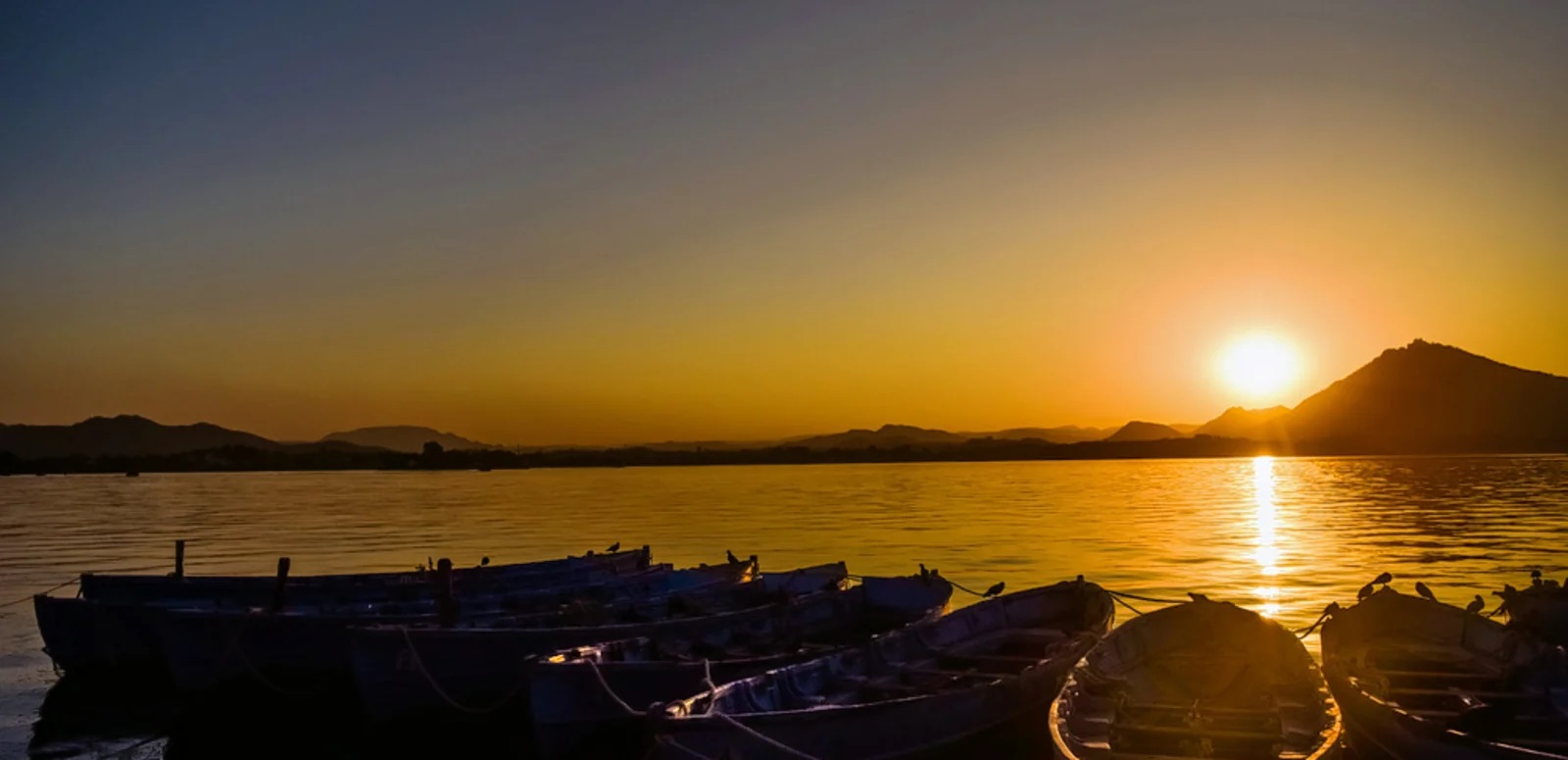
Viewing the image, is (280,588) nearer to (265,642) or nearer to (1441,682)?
(265,642)

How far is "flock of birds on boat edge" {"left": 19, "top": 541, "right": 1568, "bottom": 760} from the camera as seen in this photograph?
12.9m

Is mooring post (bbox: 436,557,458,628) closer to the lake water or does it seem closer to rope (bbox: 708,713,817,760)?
the lake water

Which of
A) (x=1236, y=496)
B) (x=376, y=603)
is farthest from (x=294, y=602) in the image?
(x=1236, y=496)

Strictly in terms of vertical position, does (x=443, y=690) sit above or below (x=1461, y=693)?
below

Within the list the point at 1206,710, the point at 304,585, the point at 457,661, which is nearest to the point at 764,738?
the point at 1206,710

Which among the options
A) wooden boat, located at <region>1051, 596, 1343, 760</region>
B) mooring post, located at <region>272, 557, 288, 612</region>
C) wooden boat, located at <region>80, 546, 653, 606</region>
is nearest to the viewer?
wooden boat, located at <region>1051, 596, 1343, 760</region>

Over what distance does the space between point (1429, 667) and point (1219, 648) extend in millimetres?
2956

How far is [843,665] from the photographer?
16.5 meters

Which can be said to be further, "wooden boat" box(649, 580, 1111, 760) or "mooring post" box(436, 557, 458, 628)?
"mooring post" box(436, 557, 458, 628)

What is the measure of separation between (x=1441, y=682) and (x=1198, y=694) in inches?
135

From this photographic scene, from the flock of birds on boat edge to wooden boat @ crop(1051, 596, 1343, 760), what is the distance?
4cm

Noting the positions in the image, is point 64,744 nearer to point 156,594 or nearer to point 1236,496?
point 156,594


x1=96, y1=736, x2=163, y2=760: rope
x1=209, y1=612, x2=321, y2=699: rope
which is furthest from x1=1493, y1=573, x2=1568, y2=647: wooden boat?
x1=96, y1=736, x2=163, y2=760: rope

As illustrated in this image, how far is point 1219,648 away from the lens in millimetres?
17234
